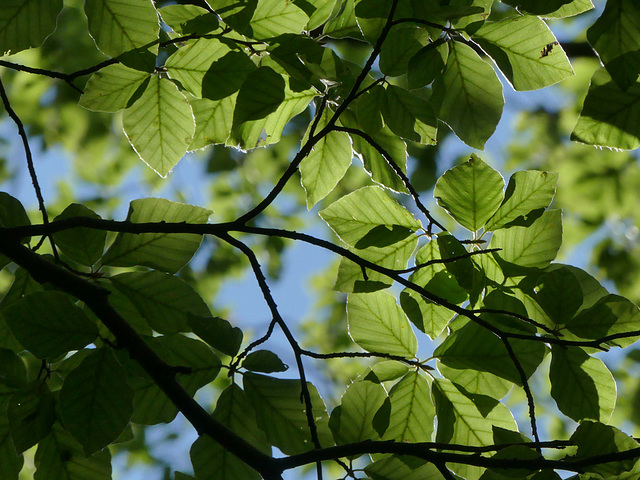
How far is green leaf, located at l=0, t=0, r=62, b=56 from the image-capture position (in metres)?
0.77

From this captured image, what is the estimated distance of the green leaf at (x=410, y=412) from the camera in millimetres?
844

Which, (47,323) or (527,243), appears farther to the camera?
(527,243)

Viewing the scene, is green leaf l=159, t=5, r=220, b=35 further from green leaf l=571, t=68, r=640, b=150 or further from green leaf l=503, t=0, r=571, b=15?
green leaf l=571, t=68, r=640, b=150

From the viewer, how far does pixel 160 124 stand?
0.93 meters

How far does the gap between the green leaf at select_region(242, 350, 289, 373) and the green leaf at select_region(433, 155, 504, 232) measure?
0.33 meters

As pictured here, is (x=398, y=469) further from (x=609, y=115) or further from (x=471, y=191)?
(x=609, y=115)

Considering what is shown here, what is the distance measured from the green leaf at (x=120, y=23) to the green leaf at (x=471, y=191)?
46cm

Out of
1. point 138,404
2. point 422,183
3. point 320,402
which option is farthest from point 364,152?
point 422,183

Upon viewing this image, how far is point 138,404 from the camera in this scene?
33.7 inches

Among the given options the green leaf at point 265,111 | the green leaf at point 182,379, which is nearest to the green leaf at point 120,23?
the green leaf at point 265,111

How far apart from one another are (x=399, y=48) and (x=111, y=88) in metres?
0.42

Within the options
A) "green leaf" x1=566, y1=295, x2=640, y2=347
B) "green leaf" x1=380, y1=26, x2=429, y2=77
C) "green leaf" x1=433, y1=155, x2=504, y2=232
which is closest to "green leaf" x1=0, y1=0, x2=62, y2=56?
"green leaf" x1=380, y1=26, x2=429, y2=77

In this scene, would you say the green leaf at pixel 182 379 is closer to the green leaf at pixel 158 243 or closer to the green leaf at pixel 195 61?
the green leaf at pixel 158 243

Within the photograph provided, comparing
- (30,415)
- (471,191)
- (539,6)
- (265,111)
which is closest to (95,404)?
(30,415)
